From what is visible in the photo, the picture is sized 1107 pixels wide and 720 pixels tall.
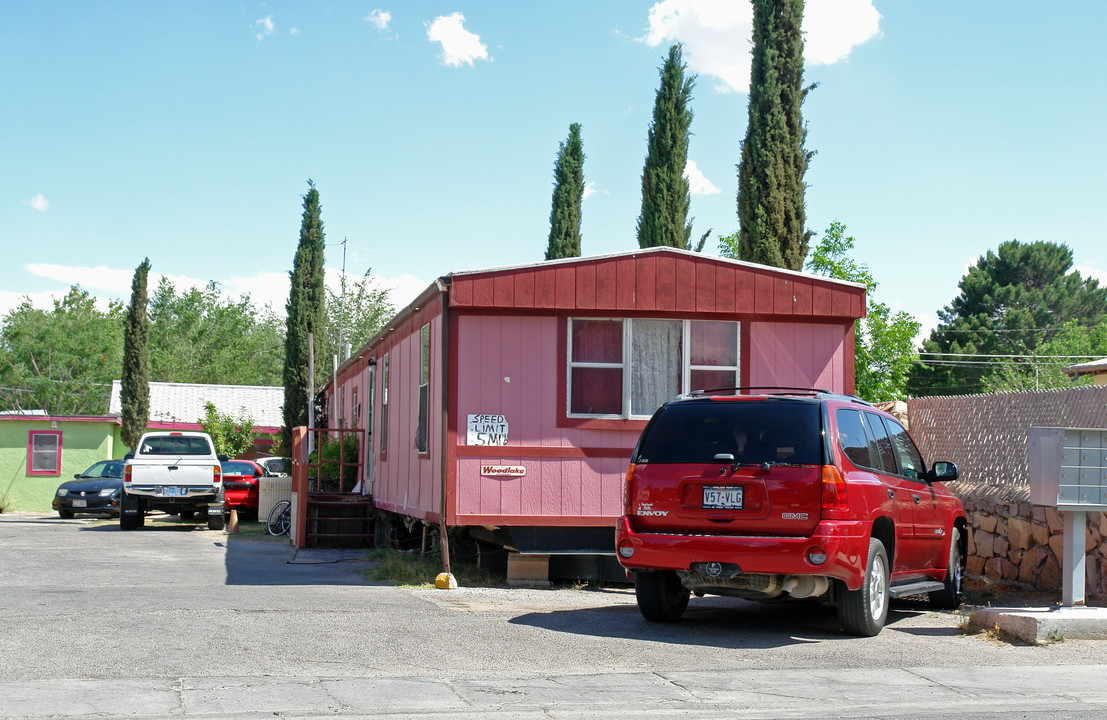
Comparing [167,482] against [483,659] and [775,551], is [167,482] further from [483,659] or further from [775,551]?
[775,551]

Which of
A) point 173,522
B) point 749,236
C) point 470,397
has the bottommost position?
point 173,522

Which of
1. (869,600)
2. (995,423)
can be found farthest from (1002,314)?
(869,600)

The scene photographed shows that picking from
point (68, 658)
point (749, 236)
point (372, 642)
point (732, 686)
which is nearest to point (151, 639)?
point (68, 658)

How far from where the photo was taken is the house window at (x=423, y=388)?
13.5 metres

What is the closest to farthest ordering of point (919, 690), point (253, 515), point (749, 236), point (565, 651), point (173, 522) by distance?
point (919, 690), point (565, 651), point (749, 236), point (173, 522), point (253, 515)

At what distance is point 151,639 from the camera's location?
7.68m

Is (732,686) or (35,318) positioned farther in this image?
(35,318)

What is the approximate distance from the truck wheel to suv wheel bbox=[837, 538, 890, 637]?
17395mm

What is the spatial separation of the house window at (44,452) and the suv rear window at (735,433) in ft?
92.0

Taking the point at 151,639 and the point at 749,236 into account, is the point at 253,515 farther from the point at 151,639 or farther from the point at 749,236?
the point at 151,639

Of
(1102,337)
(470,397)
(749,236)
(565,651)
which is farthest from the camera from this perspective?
(1102,337)

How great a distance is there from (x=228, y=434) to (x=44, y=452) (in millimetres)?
6935

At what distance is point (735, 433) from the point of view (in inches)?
324

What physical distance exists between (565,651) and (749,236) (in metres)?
16.5
